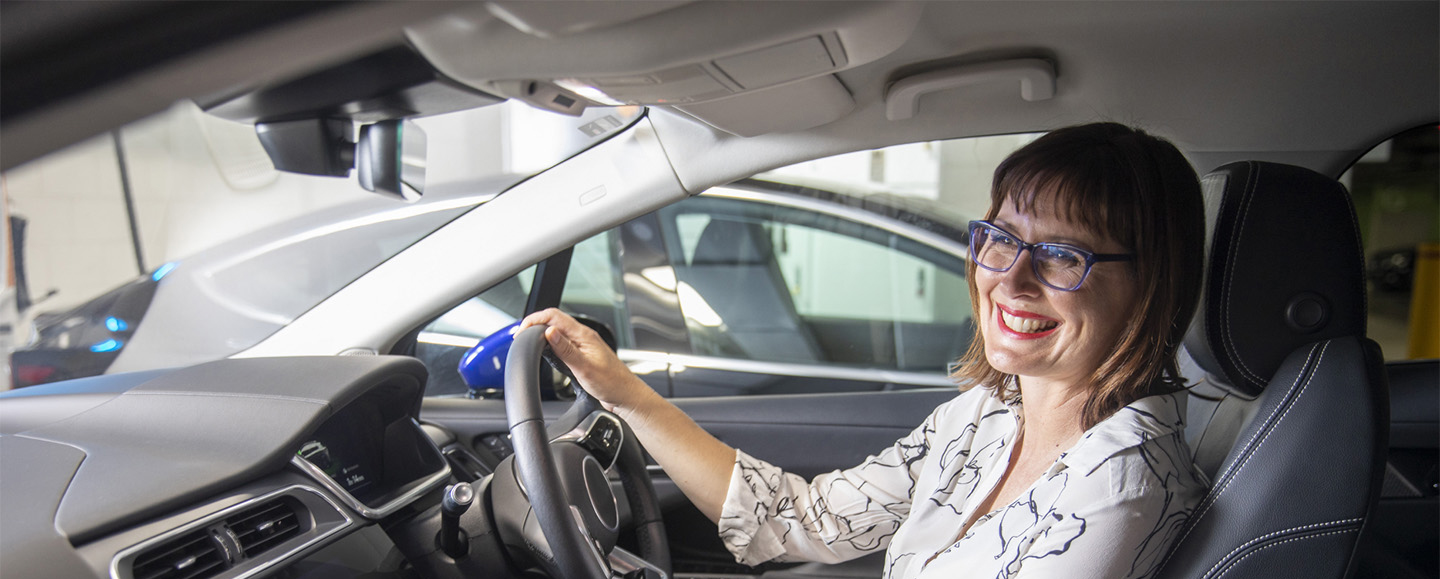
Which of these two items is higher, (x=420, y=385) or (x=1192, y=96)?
(x=1192, y=96)

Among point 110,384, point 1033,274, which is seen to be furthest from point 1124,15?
point 110,384

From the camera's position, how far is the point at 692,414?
2318mm

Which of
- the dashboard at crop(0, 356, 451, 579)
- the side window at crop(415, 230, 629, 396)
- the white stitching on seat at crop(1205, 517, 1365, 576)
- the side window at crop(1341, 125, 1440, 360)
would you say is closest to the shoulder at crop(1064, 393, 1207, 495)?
the white stitching on seat at crop(1205, 517, 1365, 576)

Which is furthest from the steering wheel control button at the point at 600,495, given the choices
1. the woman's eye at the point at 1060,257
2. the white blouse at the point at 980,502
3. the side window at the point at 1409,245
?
the side window at the point at 1409,245

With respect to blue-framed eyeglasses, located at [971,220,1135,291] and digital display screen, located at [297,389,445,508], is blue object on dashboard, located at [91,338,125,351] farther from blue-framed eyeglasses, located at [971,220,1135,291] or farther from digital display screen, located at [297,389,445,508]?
blue-framed eyeglasses, located at [971,220,1135,291]

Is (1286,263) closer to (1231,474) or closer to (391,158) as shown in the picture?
(1231,474)

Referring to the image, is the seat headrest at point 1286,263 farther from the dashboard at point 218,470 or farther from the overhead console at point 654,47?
the dashboard at point 218,470

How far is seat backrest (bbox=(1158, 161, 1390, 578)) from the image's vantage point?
42.9 inches

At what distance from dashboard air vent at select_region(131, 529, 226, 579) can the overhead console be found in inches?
29.5

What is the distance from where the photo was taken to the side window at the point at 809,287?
10.2 feet

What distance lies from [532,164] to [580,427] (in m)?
0.89

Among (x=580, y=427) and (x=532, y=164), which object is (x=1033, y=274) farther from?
(x=532, y=164)

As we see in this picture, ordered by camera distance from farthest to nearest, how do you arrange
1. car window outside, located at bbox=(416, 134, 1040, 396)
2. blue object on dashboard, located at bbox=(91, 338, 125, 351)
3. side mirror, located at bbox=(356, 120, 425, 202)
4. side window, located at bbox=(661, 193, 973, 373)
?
1. side window, located at bbox=(661, 193, 973, 373)
2. car window outside, located at bbox=(416, 134, 1040, 396)
3. blue object on dashboard, located at bbox=(91, 338, 125, 351)
4. side mirror, located at bbox=(356, 120, 425, 202)

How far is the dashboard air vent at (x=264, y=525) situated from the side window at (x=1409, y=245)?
444 centimetres
